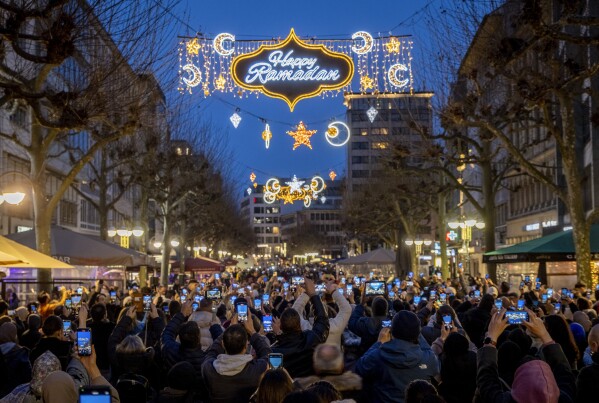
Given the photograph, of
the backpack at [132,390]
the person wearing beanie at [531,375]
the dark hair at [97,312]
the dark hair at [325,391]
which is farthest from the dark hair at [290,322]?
the dark hair at [97,312]

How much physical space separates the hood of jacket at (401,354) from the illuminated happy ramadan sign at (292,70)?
17688 mm

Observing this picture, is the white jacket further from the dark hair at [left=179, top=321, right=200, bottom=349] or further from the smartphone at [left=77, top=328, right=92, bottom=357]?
the smartphone at [left=77, top=328, right=92, bottom=357]

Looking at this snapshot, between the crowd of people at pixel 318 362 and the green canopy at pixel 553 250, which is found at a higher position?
the green canopy at pixel 553 250

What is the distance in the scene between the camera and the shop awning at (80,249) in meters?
22.8

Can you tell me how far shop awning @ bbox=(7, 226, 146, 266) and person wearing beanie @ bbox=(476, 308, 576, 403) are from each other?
18073 mm

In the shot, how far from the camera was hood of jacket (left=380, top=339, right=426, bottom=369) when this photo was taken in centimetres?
695

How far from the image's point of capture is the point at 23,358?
9.27 m

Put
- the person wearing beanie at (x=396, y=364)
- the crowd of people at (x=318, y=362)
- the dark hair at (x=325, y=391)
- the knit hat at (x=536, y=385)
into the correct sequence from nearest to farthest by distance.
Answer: the dark hair at (x=325, y=391) < the knit hat at (x=536, y=385) < the crowd of people at (x=318, y=362) < the person wearing beanie at (x=396, y=364)

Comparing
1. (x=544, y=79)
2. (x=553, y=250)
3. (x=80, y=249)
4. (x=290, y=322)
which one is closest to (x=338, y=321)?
(x=290, y=322)

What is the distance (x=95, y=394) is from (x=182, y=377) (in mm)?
2768

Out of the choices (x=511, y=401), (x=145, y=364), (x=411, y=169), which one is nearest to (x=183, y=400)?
(x=145, y=364)

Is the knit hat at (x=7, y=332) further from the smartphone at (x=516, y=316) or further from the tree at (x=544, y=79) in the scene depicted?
the tree at (x=544, y=79)

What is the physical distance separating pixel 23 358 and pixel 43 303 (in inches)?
262

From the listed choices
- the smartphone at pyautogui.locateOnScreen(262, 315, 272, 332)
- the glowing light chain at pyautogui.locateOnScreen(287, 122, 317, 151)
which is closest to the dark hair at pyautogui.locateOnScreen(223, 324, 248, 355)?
the smartphone at pyautogui.locateOnScreen(262, 315, 272, 332)
